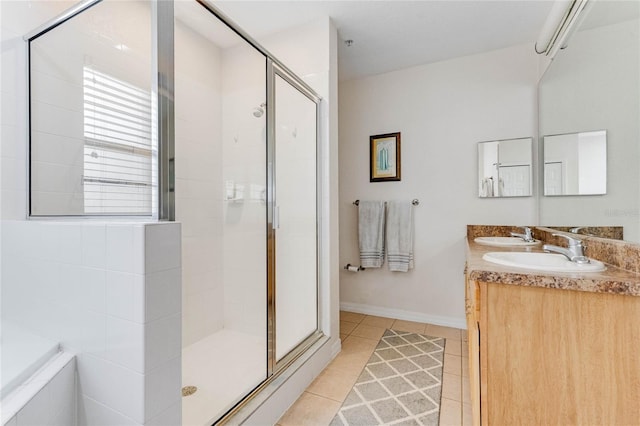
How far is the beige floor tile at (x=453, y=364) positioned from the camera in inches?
73.2

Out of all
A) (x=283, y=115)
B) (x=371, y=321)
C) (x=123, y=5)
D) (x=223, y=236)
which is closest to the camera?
(x=123, y=5)

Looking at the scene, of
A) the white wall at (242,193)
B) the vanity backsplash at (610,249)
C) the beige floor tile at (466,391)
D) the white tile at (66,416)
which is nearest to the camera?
the white tile at (66,416)

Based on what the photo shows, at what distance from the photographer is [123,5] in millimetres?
1502

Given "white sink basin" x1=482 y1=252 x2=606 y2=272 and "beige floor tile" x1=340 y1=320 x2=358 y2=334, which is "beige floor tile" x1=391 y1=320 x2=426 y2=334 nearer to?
"beige floor tile" x1=340 y1=320 x2=358 y2=334

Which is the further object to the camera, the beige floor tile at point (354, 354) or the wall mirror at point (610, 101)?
the beige floor tile at point (354, 354)

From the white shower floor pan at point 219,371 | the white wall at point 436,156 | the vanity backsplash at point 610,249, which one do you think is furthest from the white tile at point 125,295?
the white wall at point 436,156

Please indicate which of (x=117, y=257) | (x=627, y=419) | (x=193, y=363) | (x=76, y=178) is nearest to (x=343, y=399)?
(x=193, y=363)

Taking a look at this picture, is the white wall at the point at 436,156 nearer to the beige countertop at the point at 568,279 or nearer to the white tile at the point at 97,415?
the beige countertop at the point at 568,279

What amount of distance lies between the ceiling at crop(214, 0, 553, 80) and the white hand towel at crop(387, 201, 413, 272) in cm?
135

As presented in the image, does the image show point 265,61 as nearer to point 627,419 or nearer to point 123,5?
point 123,5

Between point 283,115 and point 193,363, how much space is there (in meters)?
1.73

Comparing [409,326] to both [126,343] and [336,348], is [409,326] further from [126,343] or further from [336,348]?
[126,343]

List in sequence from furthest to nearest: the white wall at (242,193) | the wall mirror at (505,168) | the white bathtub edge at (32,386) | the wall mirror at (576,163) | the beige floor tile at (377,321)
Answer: the beige floor tile at (377,321) < the wall mirror at (505,168) < the white wall at (242,193) < the wall mirror at (576,163) < the white bathtub edge at (32,386)

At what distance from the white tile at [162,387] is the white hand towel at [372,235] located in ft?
6.92
